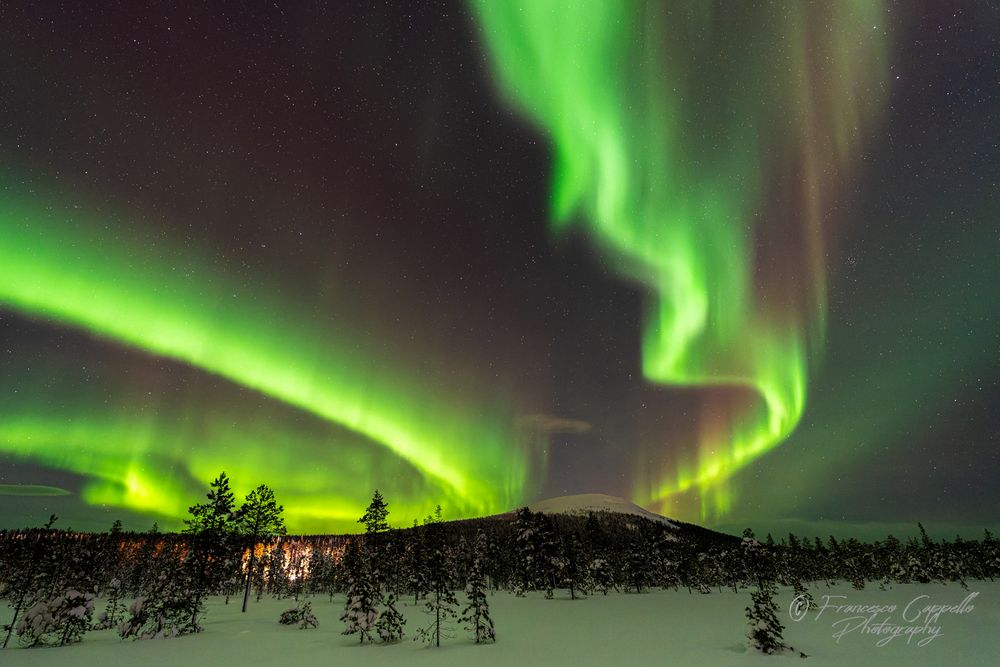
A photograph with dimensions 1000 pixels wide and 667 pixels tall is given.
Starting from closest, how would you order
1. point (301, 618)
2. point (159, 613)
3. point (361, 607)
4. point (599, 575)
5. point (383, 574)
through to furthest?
point (361, 607) < point (159, 613) < point (301, 618) < point (383, 574) < point (599, 575)

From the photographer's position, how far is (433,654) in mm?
23172

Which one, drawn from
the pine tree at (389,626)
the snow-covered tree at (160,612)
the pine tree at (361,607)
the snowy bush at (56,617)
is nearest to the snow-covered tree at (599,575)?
the pine tree at (389,626)

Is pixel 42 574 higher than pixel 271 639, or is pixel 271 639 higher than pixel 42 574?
pixel 42 574

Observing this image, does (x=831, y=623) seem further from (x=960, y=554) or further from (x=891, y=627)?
(x=960, y=554)

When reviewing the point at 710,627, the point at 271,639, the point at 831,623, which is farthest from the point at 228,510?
the point at 831,623

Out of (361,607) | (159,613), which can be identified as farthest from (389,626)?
(159,613)

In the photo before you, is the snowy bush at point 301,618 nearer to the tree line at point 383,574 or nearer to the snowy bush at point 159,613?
the tree line at point 383,574

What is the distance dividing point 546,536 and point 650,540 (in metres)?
Answer: 42.6

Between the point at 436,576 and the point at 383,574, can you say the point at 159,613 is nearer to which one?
the point at 436,576

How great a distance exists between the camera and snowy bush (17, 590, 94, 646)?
2614 cm

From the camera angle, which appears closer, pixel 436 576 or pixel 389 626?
pixel 436 576

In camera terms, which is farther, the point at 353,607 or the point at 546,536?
the point at 546,536

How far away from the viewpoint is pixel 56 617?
26.4 m

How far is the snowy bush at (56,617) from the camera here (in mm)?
26141
